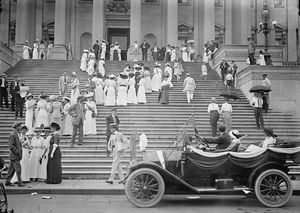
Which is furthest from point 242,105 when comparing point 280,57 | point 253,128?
point 280,57

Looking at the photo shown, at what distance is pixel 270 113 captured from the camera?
20328 millimetres

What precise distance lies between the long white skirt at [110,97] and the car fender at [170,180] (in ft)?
35.5

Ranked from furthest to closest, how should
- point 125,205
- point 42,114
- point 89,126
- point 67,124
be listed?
1. point 42,114
2. point 67,124
3. point 89,126
4. point 125,205

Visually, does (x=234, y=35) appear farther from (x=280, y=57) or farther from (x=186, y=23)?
(x=280, y=57)

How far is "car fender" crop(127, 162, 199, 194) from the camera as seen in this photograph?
935 centimetres

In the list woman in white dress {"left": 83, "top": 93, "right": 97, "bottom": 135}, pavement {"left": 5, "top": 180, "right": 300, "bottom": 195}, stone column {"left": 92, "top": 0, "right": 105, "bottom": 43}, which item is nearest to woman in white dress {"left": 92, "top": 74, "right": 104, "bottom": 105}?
woman in white dress {"left": 83, "top": 93, "right": 97, "bottom": 135}

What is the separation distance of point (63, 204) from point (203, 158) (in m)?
3.41

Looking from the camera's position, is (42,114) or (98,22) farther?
(98,22)

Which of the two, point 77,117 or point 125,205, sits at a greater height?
point 77,117

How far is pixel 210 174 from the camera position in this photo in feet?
32.0

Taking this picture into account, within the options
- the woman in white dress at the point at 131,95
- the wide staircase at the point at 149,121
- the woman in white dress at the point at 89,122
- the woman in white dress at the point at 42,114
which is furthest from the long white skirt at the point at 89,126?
the woman in white dress at the point at 131,95

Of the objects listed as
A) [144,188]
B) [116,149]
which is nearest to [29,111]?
[116,149]

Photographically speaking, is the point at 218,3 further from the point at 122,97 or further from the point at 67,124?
the point at 67,124

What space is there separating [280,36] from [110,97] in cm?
2750
